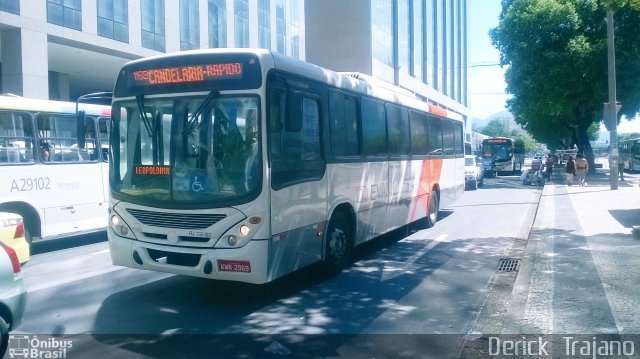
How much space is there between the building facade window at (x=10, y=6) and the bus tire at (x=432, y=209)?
18.1 meters

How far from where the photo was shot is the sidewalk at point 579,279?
600 cm

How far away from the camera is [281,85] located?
23.4 ft

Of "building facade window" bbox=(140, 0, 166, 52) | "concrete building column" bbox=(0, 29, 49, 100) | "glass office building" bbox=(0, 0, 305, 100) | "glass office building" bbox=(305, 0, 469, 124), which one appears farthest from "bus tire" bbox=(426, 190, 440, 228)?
"glass office building" bbox=(305, 0, 469, 124)

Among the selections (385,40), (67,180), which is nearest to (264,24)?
(385,40)

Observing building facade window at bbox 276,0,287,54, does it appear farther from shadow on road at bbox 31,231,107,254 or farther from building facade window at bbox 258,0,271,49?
shadow on road at bbox 31,231,107,254

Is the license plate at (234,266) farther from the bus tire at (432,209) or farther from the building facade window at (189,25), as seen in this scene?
the building facade window at (189,25)

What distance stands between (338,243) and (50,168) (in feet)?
20.8

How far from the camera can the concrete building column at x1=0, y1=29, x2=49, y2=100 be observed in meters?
22.6

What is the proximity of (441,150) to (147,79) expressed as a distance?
30.5ft

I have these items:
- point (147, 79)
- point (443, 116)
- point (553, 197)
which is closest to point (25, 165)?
point (147, 79)

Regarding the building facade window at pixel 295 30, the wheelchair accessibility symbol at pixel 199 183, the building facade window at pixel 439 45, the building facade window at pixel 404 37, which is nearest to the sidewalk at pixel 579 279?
the wheelchair accessibility symbol at pixel 199 183

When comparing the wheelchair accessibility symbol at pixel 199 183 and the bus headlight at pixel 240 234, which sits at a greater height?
the wheelchair accessibility symbol at pixel 199 183

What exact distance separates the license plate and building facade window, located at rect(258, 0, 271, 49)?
1299 inches

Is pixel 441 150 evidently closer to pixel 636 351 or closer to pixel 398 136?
pixel 398 136
